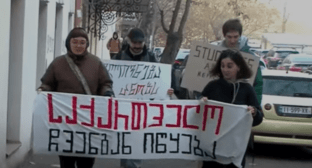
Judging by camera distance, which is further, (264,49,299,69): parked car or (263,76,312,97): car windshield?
(264,49,299,69): parked car

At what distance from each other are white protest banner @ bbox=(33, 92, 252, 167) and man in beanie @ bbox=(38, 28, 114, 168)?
156 mm

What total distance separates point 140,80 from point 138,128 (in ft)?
13.0

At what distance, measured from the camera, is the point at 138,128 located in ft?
21.0

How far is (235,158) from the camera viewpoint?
20.2 feet

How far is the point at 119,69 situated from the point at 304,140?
2.95 metres

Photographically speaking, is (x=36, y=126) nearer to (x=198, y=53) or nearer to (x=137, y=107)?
(x=137, y=107)

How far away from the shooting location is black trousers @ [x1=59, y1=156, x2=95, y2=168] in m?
6.49

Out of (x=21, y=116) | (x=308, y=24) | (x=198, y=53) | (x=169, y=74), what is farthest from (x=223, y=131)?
(x=308, y=24)

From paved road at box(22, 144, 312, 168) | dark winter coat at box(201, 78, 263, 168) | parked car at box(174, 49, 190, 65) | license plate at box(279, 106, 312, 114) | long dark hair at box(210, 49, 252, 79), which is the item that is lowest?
paved road at box(22, 144, 312, 168)

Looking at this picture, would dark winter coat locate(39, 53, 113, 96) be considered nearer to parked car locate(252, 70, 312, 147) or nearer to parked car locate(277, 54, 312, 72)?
parked car locate(252, 70, 312, 147)

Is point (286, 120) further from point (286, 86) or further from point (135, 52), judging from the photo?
point (135, 52)

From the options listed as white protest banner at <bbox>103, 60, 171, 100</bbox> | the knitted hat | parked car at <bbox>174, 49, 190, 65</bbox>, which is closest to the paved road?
white protest banner at <bbox>103, 60, 171, 100</bbox>

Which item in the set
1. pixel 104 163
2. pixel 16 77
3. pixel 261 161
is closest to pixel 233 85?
pixel 16 77

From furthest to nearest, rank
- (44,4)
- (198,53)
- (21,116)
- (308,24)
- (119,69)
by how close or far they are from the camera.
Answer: (308,24), (44,4), (119,69), (21,116), (198,53)
